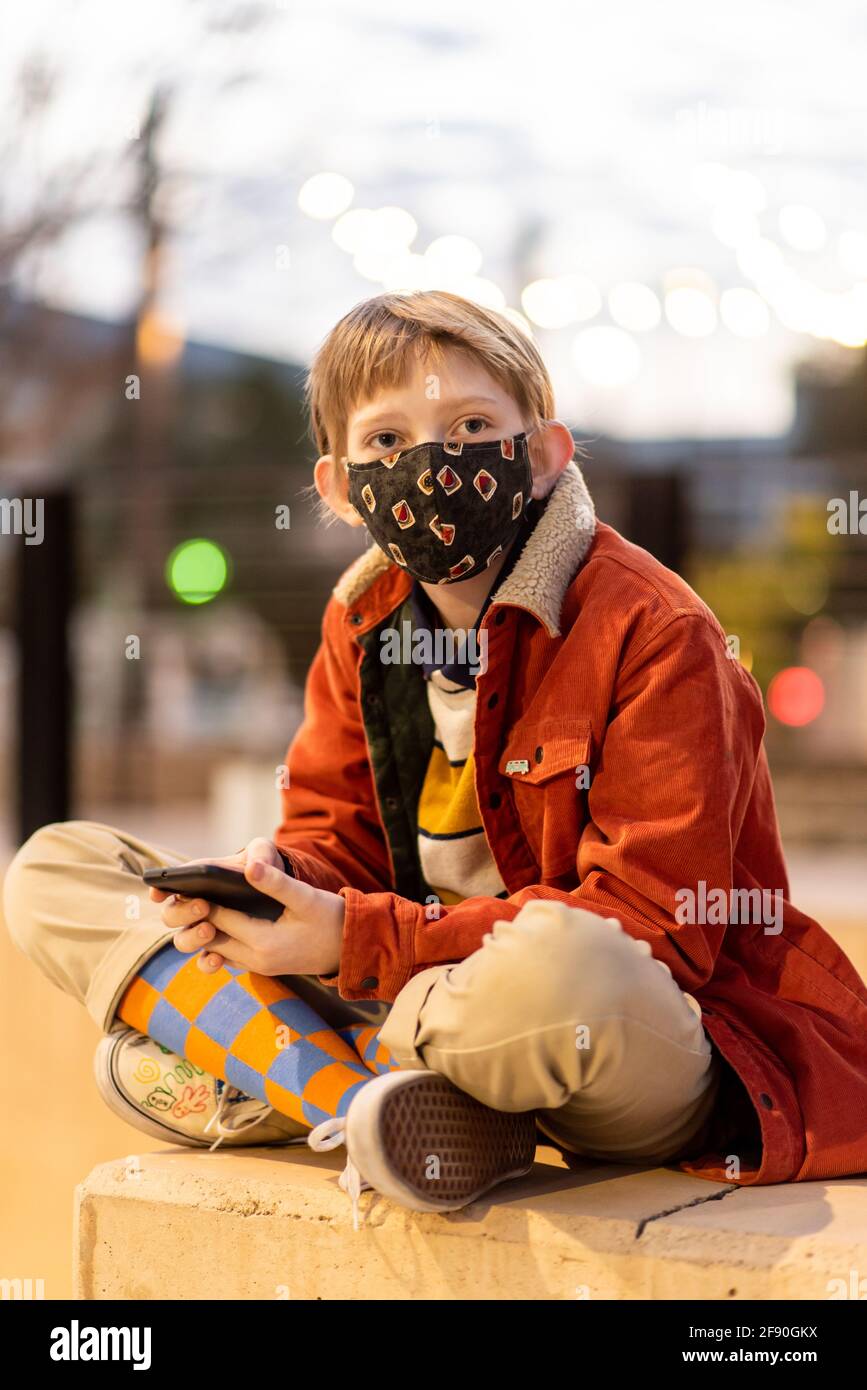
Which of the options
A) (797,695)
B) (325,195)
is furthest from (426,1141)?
(797,695)

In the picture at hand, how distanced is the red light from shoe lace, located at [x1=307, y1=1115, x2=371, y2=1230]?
7.45 metres

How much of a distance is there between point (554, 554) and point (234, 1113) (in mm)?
819

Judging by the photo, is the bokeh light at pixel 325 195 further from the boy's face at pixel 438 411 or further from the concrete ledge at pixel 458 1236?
the concrete ledge at pixel 458 1236

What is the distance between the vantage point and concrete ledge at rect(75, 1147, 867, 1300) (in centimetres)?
166

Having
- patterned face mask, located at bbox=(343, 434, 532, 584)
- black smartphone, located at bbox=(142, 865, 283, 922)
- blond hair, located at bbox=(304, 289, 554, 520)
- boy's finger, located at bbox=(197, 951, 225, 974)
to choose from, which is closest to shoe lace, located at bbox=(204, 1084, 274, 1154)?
boy's finger, located at bbox=(197, 951, 225, 974)

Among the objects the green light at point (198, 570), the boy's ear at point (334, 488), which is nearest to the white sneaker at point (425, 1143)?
the boy's ear at point (334, 488)

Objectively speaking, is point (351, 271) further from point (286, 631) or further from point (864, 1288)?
point (864, 1288)

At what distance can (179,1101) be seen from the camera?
2.08 metres

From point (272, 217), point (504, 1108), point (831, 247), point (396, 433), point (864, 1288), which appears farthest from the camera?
point (272, 217)

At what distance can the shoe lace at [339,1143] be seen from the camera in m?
1.79

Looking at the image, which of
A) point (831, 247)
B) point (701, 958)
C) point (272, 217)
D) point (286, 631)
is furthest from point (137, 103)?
point (701, 958)
